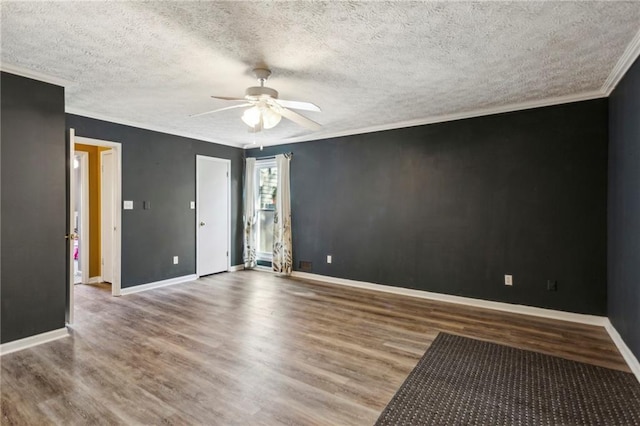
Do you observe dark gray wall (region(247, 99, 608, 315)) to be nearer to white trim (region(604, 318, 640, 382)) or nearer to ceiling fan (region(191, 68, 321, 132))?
white trim (region(604, 318, 640, 382))

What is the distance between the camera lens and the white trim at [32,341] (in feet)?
9.08

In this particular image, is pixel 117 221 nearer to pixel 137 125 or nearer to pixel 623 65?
pixel 137 125

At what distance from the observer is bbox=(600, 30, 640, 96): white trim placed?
235 centimetres

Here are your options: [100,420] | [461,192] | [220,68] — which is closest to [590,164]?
[461,192]

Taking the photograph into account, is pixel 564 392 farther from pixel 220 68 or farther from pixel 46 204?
pixel 46 204

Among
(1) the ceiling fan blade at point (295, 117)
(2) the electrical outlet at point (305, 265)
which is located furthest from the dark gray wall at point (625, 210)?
(2) the electrical outlet at point (305, 265)

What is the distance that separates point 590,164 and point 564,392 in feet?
8.24

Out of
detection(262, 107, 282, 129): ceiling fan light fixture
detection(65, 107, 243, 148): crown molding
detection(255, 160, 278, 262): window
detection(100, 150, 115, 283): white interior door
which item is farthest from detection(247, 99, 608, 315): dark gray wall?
detection(100, 150, 115, 283): white interior door

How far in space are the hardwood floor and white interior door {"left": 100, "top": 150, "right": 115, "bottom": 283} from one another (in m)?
0.93

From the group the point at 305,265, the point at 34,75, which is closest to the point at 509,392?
the point at 305,265

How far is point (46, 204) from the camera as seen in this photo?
3.05 m

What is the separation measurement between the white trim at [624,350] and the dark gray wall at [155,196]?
5561 mm

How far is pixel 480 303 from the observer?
13.3 feet

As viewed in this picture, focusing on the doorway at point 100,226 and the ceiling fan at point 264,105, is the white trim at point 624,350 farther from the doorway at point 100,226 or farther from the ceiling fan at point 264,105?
the doorway at point 100,226
